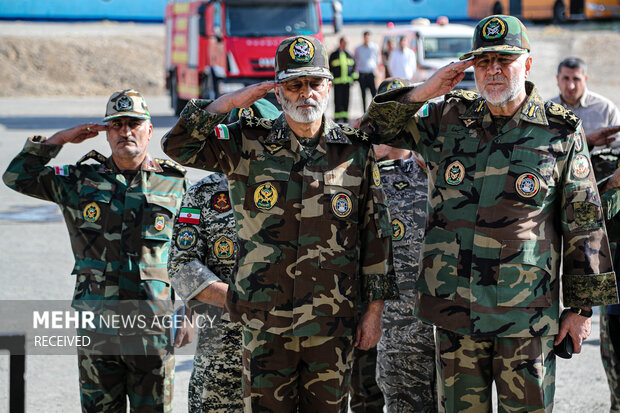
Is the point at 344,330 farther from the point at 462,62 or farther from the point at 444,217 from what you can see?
the point at 462,62

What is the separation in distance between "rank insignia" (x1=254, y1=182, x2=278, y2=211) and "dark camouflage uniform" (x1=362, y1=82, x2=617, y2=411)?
23.8 inches

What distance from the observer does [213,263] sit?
4.04m

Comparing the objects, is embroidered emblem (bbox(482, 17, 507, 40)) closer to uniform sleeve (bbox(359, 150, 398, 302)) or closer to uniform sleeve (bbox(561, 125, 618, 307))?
uniform sleeve (bbox(561, 125, 618, 307))

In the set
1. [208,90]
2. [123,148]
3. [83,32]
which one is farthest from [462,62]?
[83,32]

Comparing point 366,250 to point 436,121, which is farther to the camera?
point 436,121

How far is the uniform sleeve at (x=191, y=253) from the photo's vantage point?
3.87 meters

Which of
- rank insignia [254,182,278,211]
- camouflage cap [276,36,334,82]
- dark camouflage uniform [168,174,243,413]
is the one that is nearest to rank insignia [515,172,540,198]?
camouflage cap [276,36,334,82]

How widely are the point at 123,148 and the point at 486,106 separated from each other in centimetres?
179

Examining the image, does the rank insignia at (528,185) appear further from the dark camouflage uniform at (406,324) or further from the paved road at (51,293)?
the paved road at (51,293)

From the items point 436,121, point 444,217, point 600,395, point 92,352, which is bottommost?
point 600,395

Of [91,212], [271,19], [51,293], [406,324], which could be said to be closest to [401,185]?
[406,324]

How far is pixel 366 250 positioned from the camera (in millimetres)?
3570

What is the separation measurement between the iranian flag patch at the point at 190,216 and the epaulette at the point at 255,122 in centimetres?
57

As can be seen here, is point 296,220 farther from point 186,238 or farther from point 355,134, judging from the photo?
point 186,238
